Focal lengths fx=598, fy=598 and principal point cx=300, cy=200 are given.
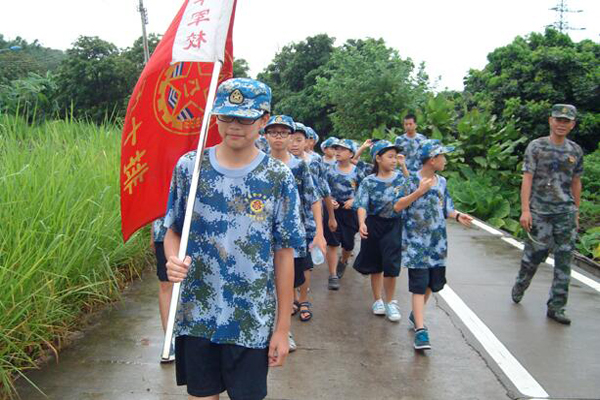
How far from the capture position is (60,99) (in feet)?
69.7

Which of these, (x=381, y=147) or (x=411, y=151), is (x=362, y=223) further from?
(x=411, y=151)

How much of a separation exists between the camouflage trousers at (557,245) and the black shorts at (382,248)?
50.3 inches

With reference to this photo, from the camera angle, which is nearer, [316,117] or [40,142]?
[40,142]

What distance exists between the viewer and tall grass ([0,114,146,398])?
3.98m

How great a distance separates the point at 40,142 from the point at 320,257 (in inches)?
131

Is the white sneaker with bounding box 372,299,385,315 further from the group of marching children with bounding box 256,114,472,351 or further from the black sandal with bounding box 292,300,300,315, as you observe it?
the black sandal with bounding box 292,300,300,315

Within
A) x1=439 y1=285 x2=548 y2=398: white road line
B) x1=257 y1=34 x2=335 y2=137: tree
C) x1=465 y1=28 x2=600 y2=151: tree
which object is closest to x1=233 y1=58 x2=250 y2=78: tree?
x1=257 y1=34 x2=335 y2=137: tree

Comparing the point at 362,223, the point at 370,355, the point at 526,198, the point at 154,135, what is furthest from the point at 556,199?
the point at 154,135

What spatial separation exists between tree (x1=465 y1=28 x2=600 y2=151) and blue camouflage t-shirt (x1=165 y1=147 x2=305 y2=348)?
1570 centimetres

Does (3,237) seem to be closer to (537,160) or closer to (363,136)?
(537,160)

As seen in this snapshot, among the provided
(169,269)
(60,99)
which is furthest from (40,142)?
(60,99)

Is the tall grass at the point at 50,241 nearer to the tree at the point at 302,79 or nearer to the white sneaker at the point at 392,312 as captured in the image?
the white sneaker at the point at 392,312

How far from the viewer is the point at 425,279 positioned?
16.0 feet

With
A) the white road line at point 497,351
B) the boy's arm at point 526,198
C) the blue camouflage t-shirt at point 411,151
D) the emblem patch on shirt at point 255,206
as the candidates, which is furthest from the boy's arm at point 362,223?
the blue camouflage t-shirt at point 411,151
